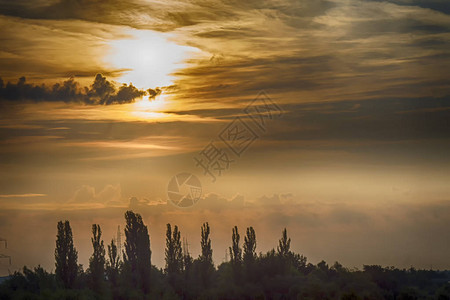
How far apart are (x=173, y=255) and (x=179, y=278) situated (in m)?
4.51

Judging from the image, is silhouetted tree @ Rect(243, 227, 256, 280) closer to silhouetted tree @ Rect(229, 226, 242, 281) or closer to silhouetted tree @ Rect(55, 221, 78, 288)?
silhouetted tree @ Rect(229, 226, 242, 281)

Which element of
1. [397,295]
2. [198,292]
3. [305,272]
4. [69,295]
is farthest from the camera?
[305,272]

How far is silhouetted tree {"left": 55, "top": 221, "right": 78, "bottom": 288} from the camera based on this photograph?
72438 mm

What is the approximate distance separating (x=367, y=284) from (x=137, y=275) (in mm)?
33184

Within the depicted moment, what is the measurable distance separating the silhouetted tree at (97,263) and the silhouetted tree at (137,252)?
3204 millimetres

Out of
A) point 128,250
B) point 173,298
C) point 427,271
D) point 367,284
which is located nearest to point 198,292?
point 173,298

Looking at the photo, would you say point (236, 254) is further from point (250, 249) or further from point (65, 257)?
point (65, 257)

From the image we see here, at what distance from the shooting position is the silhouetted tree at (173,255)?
82250mm

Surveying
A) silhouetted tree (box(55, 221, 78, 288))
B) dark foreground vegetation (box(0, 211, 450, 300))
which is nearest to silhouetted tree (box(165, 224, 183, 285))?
dark foreground vegetation (box(0, 211, 450, 300))

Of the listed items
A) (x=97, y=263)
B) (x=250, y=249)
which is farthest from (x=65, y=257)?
(x=250, y=249)

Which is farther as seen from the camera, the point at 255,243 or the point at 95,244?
the point at 255,243

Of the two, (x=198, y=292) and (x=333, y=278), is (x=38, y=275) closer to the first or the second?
(x=198, y=292)

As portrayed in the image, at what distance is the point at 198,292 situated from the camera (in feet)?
255

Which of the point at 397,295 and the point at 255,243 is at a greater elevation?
the point at 255,243
